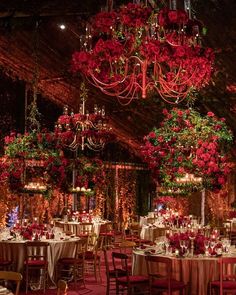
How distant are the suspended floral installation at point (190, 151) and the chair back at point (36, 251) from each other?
2.65 m

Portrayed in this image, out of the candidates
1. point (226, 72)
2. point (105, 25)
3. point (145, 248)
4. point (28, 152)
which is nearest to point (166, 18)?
point (105, 25)

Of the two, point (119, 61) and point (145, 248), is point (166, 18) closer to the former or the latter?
point (119, 61)

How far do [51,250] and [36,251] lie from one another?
0.25 m

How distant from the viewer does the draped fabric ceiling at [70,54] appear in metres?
7.34

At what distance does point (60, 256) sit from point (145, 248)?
193 cm

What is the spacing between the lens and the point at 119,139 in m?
18.6

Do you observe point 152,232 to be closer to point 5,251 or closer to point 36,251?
point 36,251

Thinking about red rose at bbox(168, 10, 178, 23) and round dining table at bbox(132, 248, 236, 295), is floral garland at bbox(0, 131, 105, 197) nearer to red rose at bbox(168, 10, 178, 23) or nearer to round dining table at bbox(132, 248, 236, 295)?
round dining table at bbox(132, 248, 236, 295)

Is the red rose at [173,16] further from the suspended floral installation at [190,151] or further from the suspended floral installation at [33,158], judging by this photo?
the suspended floral installation at [33,158]

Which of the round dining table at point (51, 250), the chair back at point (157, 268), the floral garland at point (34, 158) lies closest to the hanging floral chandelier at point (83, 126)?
the floral garland at point (34, 158)

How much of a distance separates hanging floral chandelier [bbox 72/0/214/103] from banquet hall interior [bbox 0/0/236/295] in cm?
1

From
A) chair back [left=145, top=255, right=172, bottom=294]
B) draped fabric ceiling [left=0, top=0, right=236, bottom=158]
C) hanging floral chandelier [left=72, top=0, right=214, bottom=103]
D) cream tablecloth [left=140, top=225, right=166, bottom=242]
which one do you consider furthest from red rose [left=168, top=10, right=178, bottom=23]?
cream tablecloth [left=140, top=225, right=166, bottom=242]

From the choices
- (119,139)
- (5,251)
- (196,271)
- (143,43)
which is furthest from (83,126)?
(119,139)

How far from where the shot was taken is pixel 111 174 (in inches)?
742
